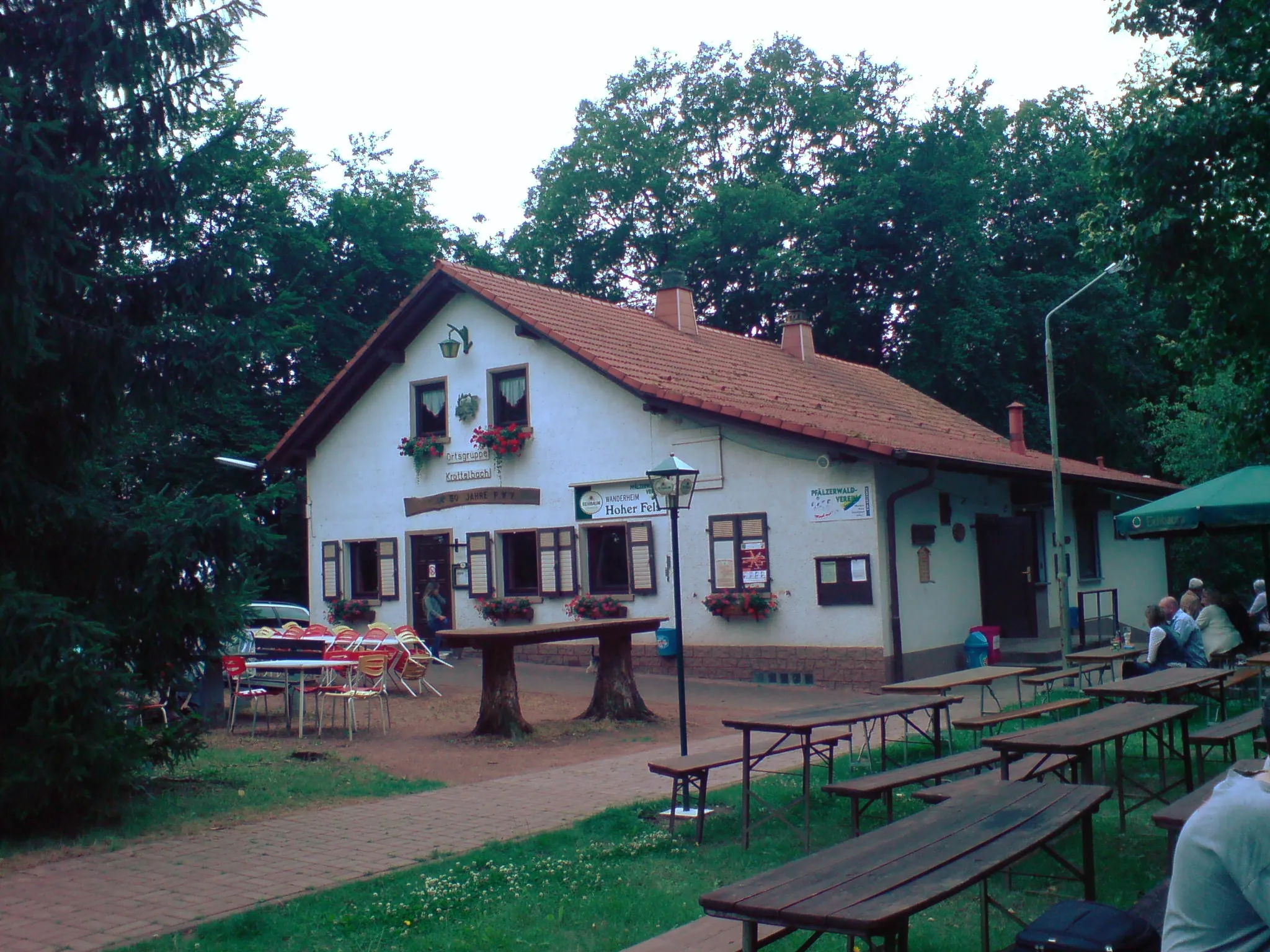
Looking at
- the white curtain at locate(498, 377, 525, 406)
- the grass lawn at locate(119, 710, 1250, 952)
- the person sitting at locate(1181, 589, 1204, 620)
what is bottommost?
the grass lawn at locate(119, 710, 1250, 952)

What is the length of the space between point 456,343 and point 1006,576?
10167mm

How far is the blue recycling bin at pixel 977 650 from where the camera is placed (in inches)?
707

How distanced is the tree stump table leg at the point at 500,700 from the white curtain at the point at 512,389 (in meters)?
8.89

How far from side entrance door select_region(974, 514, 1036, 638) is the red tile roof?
1.08 metres

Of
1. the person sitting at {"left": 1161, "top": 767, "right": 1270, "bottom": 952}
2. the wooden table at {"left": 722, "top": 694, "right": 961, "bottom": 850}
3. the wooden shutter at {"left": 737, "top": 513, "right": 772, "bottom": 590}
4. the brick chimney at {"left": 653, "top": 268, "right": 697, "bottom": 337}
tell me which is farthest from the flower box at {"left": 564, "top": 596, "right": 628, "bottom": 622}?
the person sitting at {"left": 1161, "top": 767, "right": 1270, "bottom": 952}

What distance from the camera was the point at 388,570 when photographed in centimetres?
2244

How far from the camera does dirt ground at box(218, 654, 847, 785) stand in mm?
11125

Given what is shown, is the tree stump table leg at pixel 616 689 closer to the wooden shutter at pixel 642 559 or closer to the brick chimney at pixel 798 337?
the wooden shutter at pixel 642 559

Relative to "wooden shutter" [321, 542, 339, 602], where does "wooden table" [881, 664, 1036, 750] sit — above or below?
below

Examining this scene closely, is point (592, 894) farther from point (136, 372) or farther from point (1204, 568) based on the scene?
point (1204, 568)

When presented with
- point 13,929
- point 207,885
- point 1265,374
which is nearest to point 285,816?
point 207,885

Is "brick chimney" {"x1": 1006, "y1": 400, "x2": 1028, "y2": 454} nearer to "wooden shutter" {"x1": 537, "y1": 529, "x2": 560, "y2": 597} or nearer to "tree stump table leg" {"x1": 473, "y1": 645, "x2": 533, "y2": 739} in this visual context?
"wooden shutter" {"x1": 537, "y1": 529, "x2": 560, "y2": 597}

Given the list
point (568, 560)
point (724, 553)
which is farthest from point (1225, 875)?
point (568, 560)

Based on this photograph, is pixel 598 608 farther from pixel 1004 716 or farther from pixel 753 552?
pixel 1004 716
